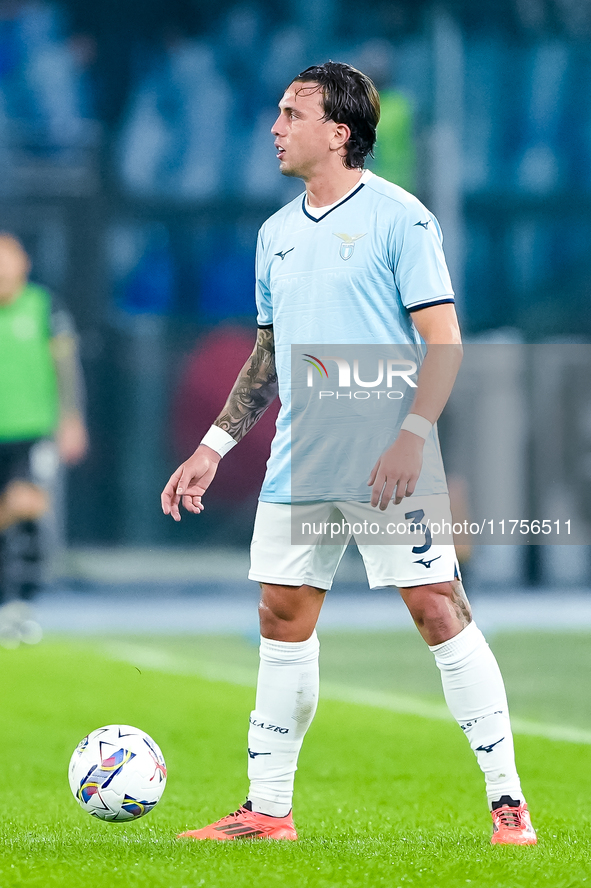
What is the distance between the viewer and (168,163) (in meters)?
12.1

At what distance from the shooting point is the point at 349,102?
3311 mm

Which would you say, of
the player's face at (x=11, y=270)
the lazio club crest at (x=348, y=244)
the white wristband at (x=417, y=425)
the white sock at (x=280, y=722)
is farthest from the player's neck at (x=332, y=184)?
the player's face at (x=11, y=270)

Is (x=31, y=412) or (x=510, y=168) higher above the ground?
(x=510, y=168)

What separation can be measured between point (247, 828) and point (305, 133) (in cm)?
168

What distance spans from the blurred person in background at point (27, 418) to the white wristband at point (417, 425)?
18.1 feet

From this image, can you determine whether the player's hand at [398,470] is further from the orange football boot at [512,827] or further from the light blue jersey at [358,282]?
the orange football boot at [512,827]

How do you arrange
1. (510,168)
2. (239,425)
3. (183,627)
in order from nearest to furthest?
(239,425)
(183,627)
(510,168)

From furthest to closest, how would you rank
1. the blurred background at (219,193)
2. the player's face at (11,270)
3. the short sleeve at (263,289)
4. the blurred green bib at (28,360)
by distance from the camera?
the blurred background at (219,193) < the player's face at (11,270) < the blurred green bib at (28,360) < the short sleeve at (263,289)

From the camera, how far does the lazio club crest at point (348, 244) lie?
10.4ft

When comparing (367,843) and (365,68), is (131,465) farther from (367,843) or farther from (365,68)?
(367,843)

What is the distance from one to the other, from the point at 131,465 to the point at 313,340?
8543 mm

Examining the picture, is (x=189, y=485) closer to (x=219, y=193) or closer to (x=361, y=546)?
(x=361, y=546)

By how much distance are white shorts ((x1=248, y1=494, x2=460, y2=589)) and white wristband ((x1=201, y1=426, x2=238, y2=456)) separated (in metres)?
0.22

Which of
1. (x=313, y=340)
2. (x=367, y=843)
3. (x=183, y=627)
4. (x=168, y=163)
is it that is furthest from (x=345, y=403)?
(x=168, y=163)
